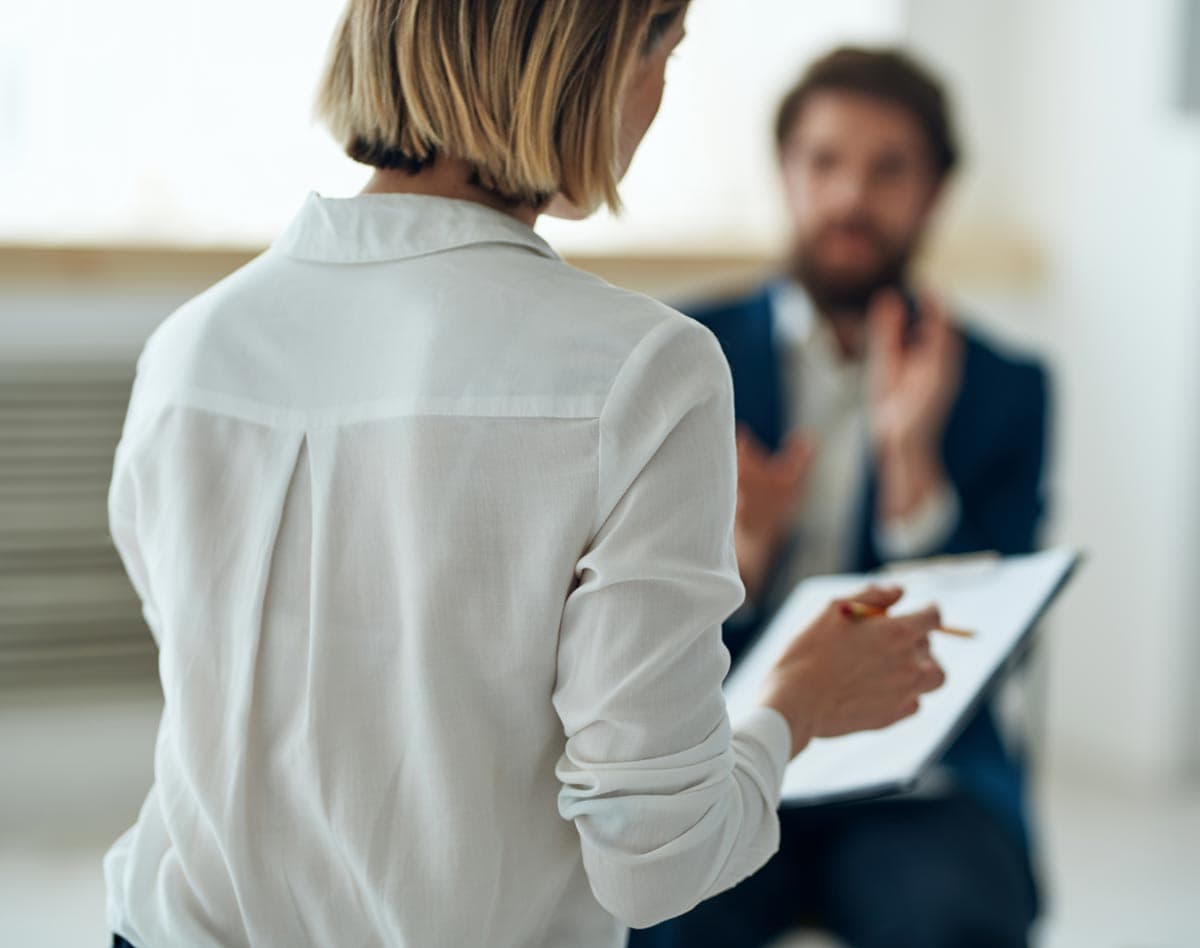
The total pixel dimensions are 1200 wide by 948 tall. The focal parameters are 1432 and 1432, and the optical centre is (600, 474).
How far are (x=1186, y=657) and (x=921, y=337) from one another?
1481mm

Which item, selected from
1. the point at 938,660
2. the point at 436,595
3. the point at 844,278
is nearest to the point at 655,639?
the point at 436,595

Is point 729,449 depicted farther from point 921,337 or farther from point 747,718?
point 921,337

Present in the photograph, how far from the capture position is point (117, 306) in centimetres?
266

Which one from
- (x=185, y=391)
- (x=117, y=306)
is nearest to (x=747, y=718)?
(x=185, y=391)

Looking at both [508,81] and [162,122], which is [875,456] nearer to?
[508,81]

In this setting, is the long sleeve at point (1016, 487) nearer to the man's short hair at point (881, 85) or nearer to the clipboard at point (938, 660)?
the man's short hair at point (881, 85)

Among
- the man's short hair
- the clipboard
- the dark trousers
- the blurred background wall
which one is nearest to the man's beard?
the man's short hair

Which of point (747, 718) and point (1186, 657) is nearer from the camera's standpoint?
point (747, 718)

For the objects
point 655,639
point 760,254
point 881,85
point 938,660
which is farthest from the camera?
point 760,254

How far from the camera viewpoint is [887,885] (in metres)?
1.49

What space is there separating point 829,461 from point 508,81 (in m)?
1.26

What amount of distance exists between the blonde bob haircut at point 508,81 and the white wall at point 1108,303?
8.11 feet

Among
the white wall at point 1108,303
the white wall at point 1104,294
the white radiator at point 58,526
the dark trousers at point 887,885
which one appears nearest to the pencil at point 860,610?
the dark trousers at point 887,885

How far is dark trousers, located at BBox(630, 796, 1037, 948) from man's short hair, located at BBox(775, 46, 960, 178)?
3.48 feet
